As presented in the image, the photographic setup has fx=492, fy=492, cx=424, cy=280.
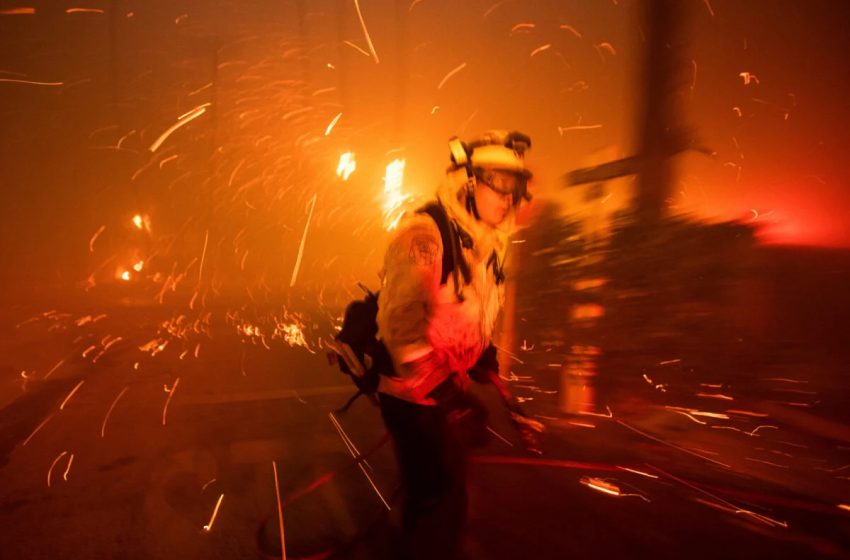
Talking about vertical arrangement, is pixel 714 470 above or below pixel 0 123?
below

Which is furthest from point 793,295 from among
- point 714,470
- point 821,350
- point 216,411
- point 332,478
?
point 216,411

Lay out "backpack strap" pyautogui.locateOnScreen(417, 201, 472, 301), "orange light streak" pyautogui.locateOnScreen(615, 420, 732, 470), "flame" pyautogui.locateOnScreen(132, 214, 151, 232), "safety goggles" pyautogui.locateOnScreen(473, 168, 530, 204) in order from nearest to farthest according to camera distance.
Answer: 1. "backpack strap" pyautogui.locateOnScreen(417, 201, 472, 301)
2. "safety goggles" pyautogui.locateOnScreen(473, 168, 530, 204)
3. "orange light streak" pyautogui.locateOnScreen(615, 420, 732, 470)
4. "flame" pyautogui.locateOnScreen(132, 214, 151, 232)

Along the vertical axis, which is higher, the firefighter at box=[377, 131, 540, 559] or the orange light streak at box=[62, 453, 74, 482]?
the firefighter at box=[377, 131, 540, 559]

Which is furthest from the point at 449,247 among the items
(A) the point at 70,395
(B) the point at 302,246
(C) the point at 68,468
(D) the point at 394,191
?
(B) the point at 302,246

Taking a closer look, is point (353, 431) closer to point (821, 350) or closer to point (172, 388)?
point (172, 388)

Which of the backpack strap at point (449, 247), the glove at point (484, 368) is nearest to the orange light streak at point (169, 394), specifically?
the glove at point (484, 368)

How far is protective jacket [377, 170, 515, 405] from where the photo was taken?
2.00 metres

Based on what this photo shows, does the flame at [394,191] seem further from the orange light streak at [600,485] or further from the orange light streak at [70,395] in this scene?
the orange light streak at [70,395]

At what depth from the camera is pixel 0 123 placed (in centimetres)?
2836

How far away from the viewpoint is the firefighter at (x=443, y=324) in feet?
6.63

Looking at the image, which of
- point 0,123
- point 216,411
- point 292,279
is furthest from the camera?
point 292,279

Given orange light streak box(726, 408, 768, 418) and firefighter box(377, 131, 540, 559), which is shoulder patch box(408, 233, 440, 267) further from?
orange light streak box(726, 408, 768, 418)

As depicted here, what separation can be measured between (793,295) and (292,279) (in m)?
29.7

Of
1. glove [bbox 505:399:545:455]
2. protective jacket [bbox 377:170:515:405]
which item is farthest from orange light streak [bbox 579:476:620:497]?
protective jacket [bbox 377:170:515:405]
